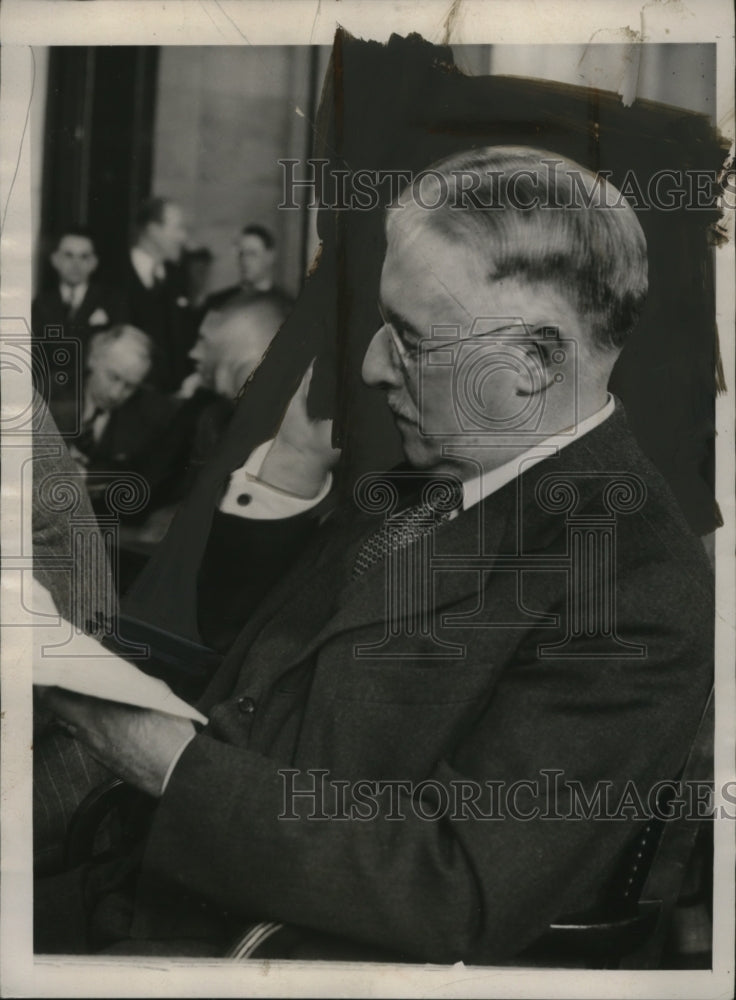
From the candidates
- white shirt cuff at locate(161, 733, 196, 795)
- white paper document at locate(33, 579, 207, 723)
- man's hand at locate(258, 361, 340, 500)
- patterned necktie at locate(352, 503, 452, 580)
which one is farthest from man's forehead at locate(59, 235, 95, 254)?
white shirt cuff at locate(161, 733, 196, 795)

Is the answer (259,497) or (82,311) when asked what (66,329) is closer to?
(82,311)

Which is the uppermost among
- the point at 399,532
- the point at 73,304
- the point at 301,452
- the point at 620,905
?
the point at 73,304

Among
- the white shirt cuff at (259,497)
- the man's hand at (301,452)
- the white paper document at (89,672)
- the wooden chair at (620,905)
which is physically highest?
the man's hand at (301,452)

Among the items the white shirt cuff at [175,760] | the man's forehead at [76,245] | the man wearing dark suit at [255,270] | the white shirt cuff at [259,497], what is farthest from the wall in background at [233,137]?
the white shirt cuff at [175,760]

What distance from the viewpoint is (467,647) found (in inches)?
65.6

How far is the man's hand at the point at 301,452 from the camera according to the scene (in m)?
1.72

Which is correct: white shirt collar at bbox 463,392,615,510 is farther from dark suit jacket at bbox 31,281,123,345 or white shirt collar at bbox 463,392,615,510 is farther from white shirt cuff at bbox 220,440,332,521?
dark suit jacket at bbox 31,281,123,345

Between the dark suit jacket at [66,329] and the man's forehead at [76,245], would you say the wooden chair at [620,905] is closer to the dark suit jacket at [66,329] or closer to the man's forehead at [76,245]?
the dark suit jacket at [66,329]

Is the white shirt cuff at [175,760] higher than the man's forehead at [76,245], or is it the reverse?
the man's forehead at [76,245]

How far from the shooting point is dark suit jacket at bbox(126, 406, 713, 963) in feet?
5.40

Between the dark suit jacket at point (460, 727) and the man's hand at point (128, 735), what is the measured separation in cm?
3

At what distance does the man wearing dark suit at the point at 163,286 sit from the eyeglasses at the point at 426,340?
0.32m

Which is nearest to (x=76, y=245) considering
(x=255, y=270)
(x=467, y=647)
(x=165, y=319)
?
(x=165, y=319)

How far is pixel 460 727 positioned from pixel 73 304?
0.92 m
